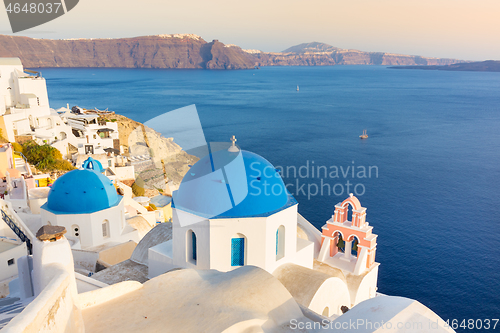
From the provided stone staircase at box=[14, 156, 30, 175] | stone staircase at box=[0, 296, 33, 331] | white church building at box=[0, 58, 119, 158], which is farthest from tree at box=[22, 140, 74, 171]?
stone staircase at box=[0, 296, 33, 331]

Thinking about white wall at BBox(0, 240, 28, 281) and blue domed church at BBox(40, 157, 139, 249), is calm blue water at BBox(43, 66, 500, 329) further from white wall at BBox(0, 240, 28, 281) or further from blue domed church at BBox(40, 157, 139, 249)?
white wall at BBox(0, 240, 28, 281)

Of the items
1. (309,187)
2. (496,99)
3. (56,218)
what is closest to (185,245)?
(56,218)

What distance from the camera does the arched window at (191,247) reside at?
11.0 meters

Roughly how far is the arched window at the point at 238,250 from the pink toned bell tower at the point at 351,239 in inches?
226

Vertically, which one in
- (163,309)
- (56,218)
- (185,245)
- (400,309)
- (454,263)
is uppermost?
(400,309)

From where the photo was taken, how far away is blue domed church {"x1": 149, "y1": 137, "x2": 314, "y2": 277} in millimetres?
10414

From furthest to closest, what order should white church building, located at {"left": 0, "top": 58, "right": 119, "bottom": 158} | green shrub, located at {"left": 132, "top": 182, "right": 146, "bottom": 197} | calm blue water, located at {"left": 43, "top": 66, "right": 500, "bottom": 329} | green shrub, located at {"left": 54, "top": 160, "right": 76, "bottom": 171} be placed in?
white church building, located at {"left": 0, "top": 58, "right": 119, "bottom": 158}
green shrub, located at {"left": 132, "top": 182, "right": 146, "bottom": 197}
green shrub, located at {"left": 54, "top": 160, "right": 76, "bottom": 171}
calm blue water, located at {"left": 43, "top": 66, "right": 500, "bottom": 329}

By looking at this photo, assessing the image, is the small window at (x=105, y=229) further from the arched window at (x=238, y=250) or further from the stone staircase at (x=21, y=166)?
the stone staircase at (x=21, y=166)

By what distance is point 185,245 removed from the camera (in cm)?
1099

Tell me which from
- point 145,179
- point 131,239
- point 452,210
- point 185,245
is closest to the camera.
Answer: point 185,245

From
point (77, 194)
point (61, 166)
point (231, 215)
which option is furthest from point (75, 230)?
point (61, 166)

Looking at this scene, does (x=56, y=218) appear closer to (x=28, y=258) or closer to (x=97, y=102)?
(x=28, y=258)

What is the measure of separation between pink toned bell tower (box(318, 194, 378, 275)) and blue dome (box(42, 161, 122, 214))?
1009 centimetres

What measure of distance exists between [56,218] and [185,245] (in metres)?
8.27
